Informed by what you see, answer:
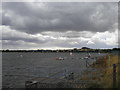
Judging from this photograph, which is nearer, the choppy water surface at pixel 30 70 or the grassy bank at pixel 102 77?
the grassy bank at pixel 102 77

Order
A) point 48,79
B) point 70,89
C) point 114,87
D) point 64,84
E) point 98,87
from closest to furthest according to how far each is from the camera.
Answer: point 114,87
point 98,87
point 70,89
point 64,84
point 48,79

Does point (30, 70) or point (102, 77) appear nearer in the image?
point (102, 77)

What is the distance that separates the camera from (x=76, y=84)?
1047cm

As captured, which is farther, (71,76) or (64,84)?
(71,76)

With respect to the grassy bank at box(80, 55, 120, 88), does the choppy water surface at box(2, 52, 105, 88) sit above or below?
below

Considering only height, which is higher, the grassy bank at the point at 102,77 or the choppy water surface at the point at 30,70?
the grassy bank at the point at 102,77

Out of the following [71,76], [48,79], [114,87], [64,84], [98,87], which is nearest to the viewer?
[114,87]

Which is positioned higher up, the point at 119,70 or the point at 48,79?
the point at 119,70

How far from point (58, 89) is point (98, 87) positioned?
2.12 meters

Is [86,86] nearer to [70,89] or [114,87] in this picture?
[70,89]

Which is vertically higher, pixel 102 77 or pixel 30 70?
pixel 102 77

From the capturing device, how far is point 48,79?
1497 centimetres

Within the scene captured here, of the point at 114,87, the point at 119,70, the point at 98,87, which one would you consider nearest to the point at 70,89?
the point at 98,87

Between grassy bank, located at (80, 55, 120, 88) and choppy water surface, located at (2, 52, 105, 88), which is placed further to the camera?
choppy water surface, located at (2, 52, 105, 88)
